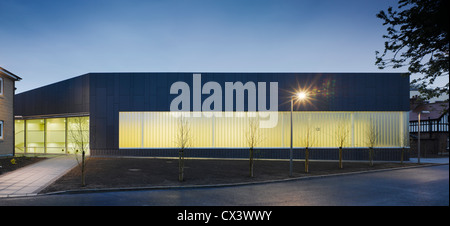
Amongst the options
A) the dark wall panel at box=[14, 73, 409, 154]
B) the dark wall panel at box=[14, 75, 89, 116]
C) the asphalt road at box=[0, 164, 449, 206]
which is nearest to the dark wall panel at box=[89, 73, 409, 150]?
the dark wall panel at box=[14, 73, 409, 154]

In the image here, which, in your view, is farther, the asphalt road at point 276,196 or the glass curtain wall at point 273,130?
the glass curtain wall at point 273,130

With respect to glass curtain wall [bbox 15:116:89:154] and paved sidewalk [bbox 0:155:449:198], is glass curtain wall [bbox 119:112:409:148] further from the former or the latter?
paved sidewalk [bbox 0:155:449:198]

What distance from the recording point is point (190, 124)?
2459cm

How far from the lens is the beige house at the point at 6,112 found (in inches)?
883

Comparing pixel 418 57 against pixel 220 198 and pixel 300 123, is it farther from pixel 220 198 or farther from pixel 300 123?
pixel 300 123

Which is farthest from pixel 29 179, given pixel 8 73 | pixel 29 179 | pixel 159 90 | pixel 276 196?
pixel 8 73

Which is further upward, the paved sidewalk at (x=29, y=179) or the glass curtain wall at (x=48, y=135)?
the glass curtain wall at (x=48, y=135)

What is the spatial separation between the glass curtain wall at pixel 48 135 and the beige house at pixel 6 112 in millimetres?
4294

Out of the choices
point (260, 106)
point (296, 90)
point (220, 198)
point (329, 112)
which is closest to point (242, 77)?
point (260, 106)

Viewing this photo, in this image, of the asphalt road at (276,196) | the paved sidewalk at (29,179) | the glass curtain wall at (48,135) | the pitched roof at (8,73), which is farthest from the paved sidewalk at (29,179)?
the pitched roof at (8,73)

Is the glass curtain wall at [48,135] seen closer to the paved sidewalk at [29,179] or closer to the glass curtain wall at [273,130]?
the glass curtain wall at [273,130]

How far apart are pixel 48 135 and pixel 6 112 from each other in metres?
5.92
